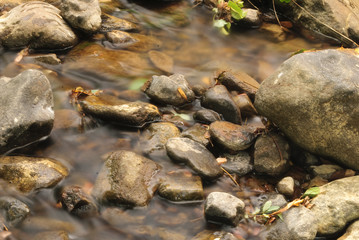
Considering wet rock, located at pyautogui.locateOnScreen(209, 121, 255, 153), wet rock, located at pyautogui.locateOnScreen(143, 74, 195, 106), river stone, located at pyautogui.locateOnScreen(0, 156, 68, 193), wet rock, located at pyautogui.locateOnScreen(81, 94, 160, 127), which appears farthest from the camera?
wet rock, located at pyautogui.locateOnScreen(143, 74, 195, 106)

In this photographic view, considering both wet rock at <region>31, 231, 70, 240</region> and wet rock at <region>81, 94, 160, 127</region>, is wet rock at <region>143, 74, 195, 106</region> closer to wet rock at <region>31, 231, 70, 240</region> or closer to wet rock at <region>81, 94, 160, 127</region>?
wet rock at <region>81, 94, 160, 127</region>

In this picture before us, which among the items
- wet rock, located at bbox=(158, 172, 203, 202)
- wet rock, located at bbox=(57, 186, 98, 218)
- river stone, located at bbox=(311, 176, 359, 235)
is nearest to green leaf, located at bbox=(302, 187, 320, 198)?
river stone, located at bbox=(311, 176, 359, 235)

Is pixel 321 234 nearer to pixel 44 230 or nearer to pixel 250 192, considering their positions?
pixel 250 192

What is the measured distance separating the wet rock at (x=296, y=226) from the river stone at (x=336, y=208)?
0.51 feet

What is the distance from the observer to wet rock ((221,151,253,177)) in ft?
15.3

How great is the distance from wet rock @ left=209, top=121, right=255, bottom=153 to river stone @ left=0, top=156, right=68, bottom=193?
6.10 feet

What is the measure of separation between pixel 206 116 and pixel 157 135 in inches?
30.0

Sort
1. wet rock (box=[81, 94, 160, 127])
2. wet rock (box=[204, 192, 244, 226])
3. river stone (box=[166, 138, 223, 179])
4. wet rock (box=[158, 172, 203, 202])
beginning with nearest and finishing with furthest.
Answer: wet rock (box=[204, 192, 244, 226])
wet rock (box=[158, 172, 203, 202])
river stone (box=[166, 138, 223, 179])
wet rock (box=[81, 94, 160, 127])

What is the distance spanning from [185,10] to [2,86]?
4520 mm

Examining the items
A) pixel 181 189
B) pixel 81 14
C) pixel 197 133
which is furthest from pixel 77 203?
pixel 81 14

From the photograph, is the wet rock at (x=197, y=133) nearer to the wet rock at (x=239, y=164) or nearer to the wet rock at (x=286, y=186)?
the wet rock at (x=239, y=164)

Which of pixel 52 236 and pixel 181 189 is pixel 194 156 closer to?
pixel 181 189

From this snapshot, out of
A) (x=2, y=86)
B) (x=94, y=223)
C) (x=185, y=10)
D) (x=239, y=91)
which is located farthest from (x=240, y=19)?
(x=94, y=223)

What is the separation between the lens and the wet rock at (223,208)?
3.92 m
